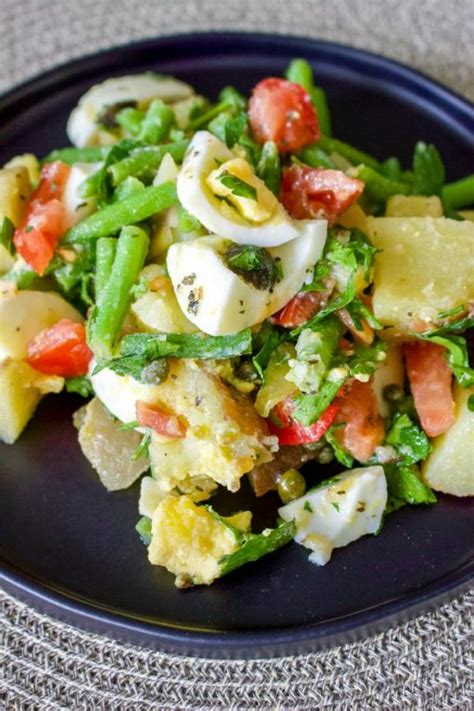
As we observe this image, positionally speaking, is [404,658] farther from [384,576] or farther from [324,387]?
[324,387]

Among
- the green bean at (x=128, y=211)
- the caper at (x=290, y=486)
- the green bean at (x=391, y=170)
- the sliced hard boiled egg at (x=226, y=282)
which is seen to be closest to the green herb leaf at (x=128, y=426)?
the sliced hard boiled egg at (x=226, y=282)

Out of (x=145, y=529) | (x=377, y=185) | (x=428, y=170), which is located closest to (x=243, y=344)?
(x=145, y=529)

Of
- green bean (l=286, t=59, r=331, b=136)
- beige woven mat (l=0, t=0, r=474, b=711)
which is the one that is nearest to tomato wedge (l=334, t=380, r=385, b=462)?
beige woven mat (l=0, t=0, r=474, b=711)

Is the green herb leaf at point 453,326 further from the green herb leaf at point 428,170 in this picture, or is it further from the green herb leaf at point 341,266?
the green herb leaf at point 428,170

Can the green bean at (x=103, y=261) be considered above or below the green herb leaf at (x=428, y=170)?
above

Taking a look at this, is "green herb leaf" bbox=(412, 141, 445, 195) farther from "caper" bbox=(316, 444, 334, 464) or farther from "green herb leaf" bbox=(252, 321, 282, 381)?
"caper" bbox=(316, 444, 334, 464)

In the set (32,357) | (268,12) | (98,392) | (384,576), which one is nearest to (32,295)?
(32,357)

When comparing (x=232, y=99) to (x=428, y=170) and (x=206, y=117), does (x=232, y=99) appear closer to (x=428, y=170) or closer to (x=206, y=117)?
(x=206, y=117)
